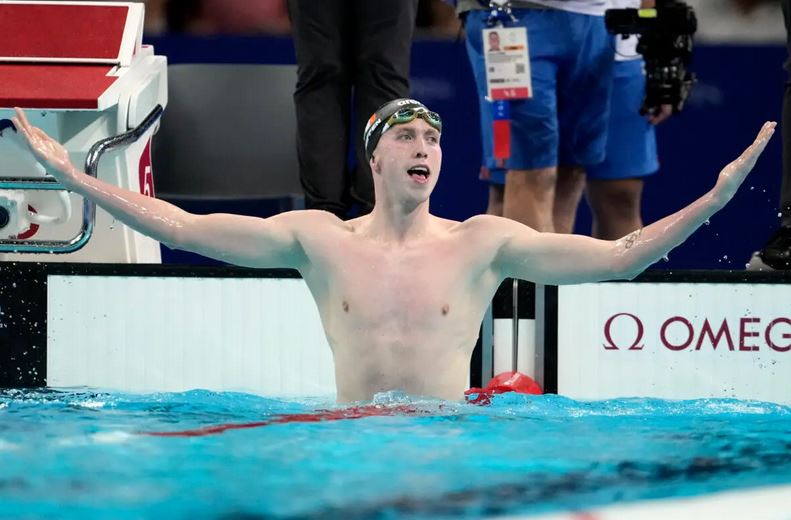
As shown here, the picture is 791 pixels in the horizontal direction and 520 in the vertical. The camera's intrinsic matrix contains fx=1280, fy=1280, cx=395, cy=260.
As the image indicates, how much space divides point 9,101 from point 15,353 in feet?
3.06

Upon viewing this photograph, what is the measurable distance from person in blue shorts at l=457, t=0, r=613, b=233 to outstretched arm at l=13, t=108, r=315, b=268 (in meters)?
1.53

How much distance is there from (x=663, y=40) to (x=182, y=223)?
2370 millimetres

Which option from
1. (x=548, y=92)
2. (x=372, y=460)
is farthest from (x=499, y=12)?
(x=372, y=460)

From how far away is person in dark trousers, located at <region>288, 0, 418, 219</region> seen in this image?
4.85 meters

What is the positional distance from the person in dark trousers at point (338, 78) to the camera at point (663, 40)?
2.86 ft

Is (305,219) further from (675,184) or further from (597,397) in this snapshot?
(675,184)

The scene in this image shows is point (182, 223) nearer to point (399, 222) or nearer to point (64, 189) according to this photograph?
point (399, 222)

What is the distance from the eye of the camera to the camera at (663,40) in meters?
5.01

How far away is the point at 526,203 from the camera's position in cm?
513

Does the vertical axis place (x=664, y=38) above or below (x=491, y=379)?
above

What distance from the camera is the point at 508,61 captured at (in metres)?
5.04

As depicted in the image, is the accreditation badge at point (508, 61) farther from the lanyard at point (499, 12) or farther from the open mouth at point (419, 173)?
the open mouth at point (419, 173)

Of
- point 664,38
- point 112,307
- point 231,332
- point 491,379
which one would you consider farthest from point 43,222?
point 664,38

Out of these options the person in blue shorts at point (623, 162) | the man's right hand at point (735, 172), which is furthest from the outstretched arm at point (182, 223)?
the person in blue shorts at point (623, 162)
